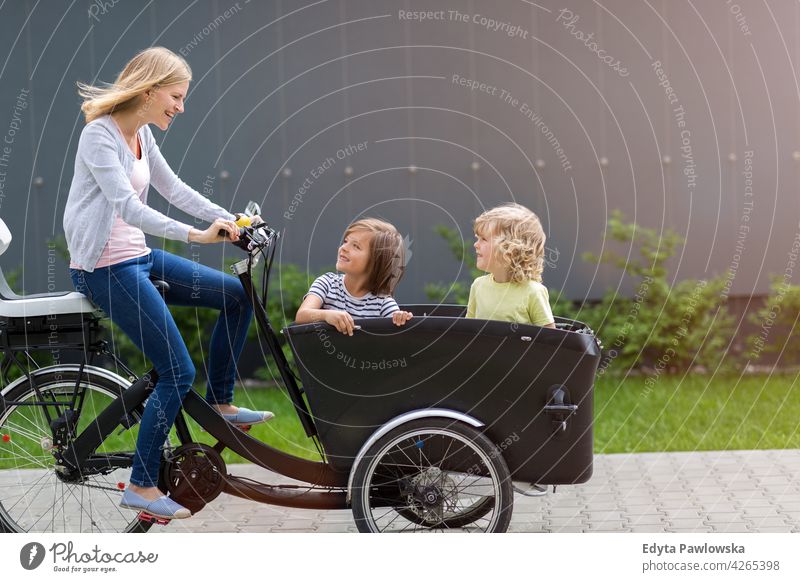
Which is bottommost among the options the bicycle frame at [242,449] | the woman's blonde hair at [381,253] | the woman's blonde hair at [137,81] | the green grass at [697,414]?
the green grass at [697,414]

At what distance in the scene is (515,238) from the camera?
3.62 metres

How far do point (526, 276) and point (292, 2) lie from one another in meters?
4.05

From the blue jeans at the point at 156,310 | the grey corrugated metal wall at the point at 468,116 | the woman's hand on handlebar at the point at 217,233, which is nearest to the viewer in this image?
the woman's hand on handlebar at the point at 217,233

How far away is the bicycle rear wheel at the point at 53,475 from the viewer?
380cm

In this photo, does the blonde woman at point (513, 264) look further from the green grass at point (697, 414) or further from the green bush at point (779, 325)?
the green bush at point (779, 325)

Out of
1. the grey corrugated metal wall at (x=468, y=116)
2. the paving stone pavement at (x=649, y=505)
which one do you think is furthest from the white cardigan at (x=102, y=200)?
the grey corrugated metal wall at (x=468, y=116)

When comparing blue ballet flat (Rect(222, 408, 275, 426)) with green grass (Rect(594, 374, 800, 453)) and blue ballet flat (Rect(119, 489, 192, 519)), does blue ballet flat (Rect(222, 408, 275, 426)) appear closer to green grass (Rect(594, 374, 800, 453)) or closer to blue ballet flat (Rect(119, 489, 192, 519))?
blue ballet flat (Rect(119, 489, 192, 519))

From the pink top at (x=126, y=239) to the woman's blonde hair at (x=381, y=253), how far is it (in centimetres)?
73

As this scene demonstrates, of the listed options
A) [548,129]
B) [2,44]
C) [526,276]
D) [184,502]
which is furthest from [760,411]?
[2,44]

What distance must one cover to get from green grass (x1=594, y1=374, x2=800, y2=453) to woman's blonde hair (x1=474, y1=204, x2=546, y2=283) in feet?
7.13

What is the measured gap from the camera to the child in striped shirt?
3637 mm

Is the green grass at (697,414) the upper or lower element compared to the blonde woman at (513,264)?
lower

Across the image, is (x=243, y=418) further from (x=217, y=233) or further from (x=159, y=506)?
(x=217, y=233)

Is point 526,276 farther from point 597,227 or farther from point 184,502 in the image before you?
point 597,227
